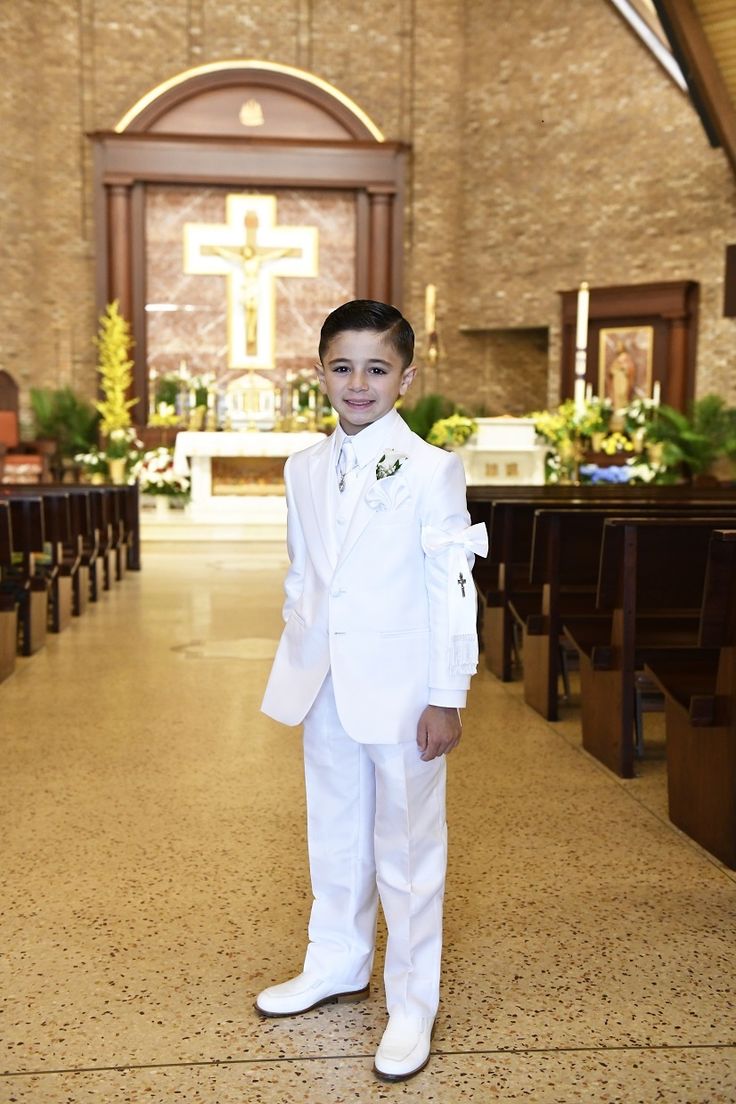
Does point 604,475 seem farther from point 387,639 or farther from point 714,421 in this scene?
point 387,639

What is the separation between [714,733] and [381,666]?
1533 millimetres

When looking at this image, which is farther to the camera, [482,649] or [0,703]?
[482,649]

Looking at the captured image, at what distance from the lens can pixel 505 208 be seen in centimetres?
1773

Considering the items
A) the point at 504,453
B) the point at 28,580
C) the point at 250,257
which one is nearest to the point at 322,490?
the point at 28,580

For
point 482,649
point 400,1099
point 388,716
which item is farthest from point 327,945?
point 482,649

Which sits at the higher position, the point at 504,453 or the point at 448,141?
the point at 448,141

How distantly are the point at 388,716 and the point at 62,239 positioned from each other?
16.8 m

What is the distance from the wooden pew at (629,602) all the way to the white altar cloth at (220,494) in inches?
340

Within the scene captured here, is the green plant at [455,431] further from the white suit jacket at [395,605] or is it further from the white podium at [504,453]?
the white suit jacket at [395,605]

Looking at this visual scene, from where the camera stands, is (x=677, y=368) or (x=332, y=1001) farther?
(x=677, y=368)

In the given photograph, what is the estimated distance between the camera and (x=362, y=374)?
7.07 feet

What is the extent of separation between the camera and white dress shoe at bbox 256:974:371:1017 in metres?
2.34

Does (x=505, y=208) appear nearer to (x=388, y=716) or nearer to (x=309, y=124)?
(x=309, y=124)

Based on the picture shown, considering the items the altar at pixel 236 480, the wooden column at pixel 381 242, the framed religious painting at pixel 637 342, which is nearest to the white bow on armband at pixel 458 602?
the altar at pixel 236 480
